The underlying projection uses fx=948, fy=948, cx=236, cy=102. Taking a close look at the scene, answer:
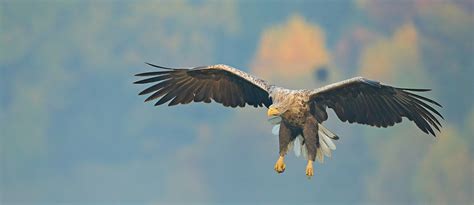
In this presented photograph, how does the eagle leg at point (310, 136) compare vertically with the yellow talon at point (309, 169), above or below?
above

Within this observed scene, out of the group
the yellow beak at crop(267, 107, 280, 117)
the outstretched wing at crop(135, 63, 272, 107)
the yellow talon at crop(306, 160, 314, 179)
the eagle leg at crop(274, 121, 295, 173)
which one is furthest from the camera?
the outstretched wing at crop(135, 63, 272, 107)

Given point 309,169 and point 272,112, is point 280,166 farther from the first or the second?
point 272,112

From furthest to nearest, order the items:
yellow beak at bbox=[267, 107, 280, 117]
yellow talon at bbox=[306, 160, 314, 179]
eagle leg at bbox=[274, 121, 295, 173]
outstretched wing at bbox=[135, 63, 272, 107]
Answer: outstretched wing at bbox=[135, 63, 272, 107] → eagle leg at bbox=[274, 121, 295, 173] → yellow talon at bbox=[306, 160, 314, 179] → yellow beak at bbox=[267, 107, 280, 117]

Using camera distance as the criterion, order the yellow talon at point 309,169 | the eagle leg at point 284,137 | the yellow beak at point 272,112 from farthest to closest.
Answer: the eagle leg at point 284,137
the yellow talon at point 309,169
the yellow beak at point 272,112

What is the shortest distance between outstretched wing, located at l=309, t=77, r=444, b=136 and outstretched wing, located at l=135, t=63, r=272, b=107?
919 mm

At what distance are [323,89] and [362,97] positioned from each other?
1.83ft

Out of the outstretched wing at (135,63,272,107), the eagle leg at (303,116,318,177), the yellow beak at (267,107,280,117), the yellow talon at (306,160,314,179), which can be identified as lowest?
the yellow talon at (306,160,314,179)

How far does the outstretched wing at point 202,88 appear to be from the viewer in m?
10.4

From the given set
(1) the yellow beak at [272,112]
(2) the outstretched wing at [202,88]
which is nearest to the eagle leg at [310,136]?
(1) the yellow beak at [272,112]

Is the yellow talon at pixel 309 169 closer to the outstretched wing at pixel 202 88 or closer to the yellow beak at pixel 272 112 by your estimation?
the yellow beak at pixel 272 112

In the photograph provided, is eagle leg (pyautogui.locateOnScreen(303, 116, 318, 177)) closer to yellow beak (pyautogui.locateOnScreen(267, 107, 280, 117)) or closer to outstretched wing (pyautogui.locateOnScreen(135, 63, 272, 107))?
yellow beak (pyautogui.locateOnScreen(267, 107, 280, 117))

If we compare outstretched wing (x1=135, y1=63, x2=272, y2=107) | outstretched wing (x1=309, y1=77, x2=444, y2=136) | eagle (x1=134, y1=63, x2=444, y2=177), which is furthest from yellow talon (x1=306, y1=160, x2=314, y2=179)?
outstretched wing (x1=135, y1=63, x2=272, y2=107)

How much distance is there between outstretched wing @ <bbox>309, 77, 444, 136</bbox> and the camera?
959 centimetres

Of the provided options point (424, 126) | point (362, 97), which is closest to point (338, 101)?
point (362, 97)
